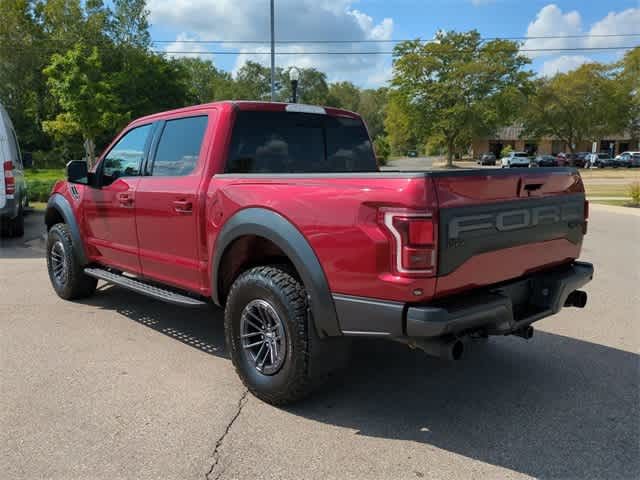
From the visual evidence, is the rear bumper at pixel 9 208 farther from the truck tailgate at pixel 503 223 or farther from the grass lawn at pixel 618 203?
the grass lawn at pixel 618 203

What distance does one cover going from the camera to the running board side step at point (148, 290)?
4.13m

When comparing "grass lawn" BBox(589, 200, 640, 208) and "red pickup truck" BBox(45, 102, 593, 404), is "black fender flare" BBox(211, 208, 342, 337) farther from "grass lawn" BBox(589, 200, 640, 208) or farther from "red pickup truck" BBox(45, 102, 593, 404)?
"grass lawn" BBox(589, 200, 640, 208)

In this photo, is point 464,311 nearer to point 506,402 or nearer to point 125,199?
point 506,402

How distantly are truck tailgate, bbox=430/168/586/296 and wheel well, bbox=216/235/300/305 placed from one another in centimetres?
109

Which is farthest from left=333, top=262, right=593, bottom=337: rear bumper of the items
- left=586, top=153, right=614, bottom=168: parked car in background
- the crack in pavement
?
left=586, top=153, right=614, bottom=168: parked car in background

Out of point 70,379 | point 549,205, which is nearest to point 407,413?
point 549,205

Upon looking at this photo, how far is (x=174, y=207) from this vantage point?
416cm

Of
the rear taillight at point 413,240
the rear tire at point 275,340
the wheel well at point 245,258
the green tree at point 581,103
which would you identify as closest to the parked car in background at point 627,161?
the green tree at point 581,103

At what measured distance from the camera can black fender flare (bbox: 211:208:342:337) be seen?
3.11 metres

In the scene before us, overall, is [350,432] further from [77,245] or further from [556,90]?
[556,90]

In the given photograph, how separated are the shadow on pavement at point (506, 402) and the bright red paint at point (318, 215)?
34.9 inches

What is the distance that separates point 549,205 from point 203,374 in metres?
2.67

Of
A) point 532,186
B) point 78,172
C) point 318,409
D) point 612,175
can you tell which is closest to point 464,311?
point 532,186

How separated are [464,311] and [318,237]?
885 millimetres
